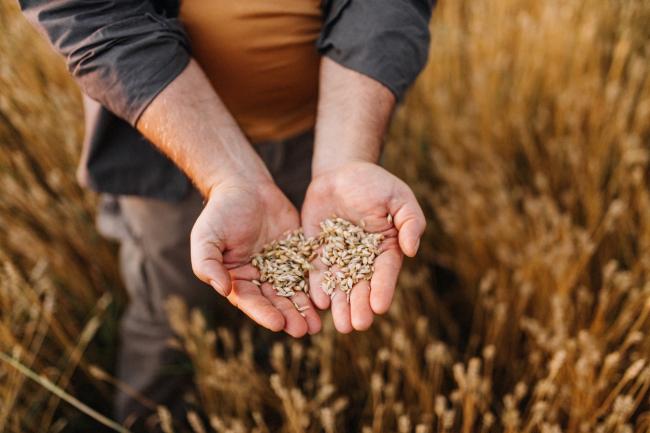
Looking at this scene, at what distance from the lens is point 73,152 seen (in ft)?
7.25

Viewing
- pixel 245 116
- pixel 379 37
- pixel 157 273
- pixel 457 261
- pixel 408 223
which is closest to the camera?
pixel 408 223

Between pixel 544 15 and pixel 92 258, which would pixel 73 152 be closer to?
pixel 92 258

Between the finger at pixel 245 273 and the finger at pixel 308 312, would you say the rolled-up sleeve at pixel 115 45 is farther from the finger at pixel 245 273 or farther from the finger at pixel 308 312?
the finger at pixel 308 312

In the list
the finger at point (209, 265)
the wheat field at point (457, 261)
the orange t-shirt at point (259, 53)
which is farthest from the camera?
the wheat field at point (457, 261)

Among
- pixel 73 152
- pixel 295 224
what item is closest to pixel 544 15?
pixel 295 224

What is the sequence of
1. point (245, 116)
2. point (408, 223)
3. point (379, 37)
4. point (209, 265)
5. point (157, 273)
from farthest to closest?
point (157, 273) → point (245, 116) → point (379, 37) → point (408, 223) → point (209, 265)

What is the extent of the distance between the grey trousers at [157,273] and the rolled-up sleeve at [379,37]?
1.24ft

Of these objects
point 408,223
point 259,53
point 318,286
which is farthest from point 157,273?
point 408,223

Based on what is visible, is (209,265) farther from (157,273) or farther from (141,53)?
(157,273)

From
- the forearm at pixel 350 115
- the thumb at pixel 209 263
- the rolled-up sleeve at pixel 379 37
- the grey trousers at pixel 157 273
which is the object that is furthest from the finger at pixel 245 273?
the rolled-up sleeve at pixel 379 37

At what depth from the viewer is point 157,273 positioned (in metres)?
1.79

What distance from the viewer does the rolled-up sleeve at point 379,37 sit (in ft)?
4.51

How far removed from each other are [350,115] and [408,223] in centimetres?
35

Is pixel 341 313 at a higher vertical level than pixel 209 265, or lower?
lower
